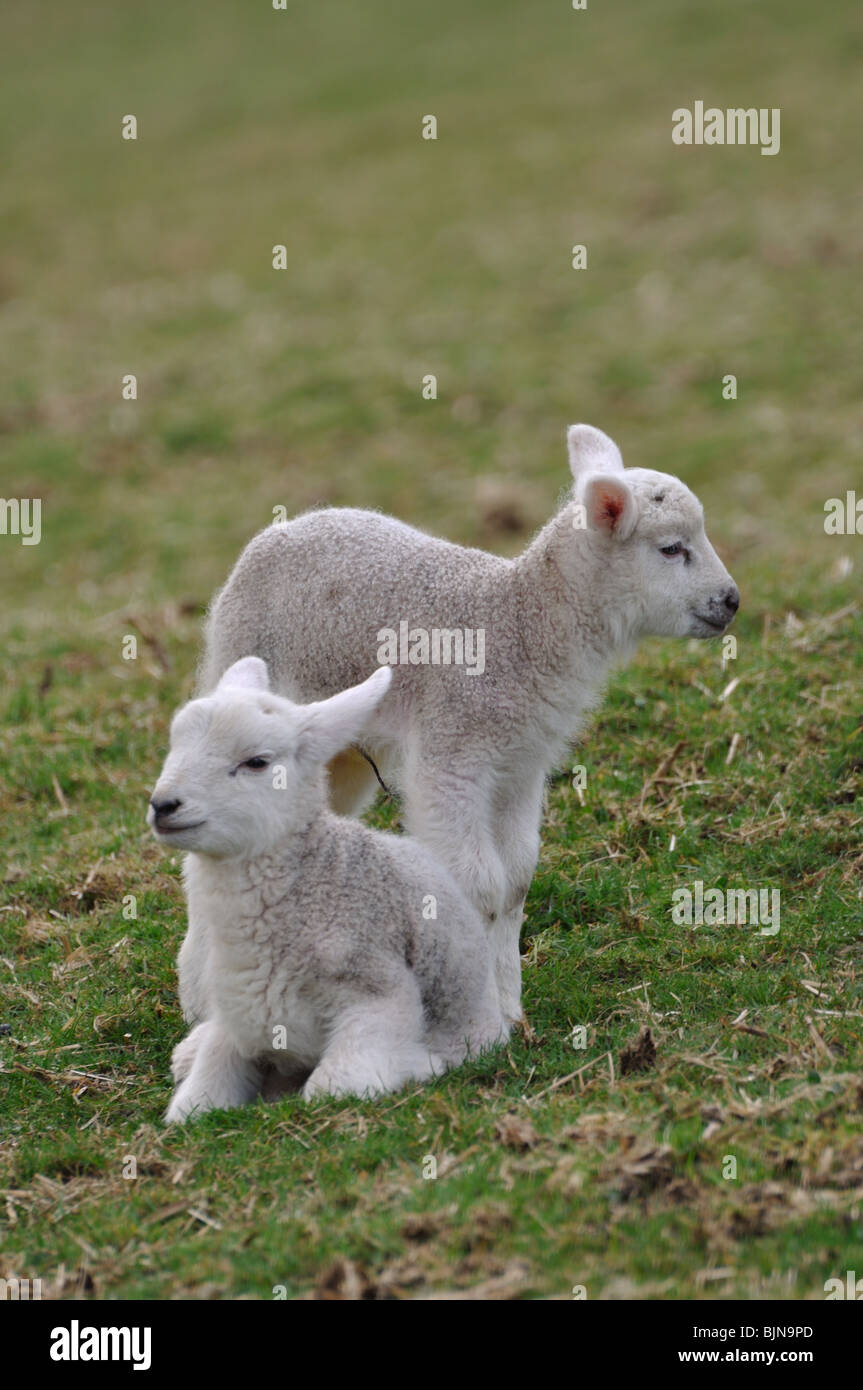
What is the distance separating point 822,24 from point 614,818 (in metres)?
26.9

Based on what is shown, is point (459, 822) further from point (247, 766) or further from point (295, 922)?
point (247, 766)

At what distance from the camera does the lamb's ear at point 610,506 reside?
7.16 metres

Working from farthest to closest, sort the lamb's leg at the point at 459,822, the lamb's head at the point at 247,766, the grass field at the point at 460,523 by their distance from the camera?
the lamb's leg at the point at 459,822, the lamb's head at the point at 247,766, the grass field at the point at 460,523

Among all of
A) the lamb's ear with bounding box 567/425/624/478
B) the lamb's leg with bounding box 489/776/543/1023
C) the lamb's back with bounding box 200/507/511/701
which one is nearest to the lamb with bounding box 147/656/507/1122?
the lamb's leg with bounding box 489/776/543/1023

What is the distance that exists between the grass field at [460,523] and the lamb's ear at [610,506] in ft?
6.06

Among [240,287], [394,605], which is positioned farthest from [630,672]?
[240,287]

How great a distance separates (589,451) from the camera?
26.5ft

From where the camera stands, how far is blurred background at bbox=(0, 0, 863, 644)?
16906 millimetres

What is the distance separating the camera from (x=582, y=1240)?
5.19 meters

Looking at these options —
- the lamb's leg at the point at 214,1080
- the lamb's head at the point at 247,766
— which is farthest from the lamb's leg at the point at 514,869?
the lamb's leg at the point at 214,1080

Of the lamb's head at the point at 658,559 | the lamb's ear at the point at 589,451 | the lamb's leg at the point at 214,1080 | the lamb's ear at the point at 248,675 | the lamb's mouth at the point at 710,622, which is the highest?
the lamb's ear at the point at 589,451

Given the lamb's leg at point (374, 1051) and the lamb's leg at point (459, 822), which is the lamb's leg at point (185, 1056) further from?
the lamb's leg at point (459, 822)

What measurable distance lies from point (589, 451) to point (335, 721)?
2273mm
